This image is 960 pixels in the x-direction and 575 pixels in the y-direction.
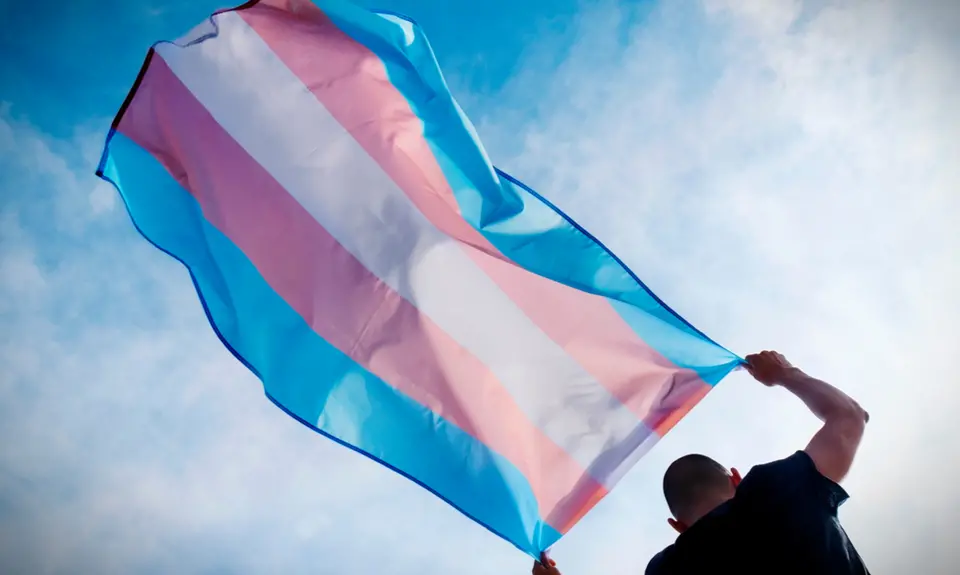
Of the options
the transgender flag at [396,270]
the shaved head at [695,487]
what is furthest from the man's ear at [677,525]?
the transgender flag at [396,270]

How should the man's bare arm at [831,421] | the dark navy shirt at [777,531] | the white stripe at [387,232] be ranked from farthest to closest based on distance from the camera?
the white stripe at [387,232] → the man's bare arm at [831,421] → the dark navy shirt at [777,531]

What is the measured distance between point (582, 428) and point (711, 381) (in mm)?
1005

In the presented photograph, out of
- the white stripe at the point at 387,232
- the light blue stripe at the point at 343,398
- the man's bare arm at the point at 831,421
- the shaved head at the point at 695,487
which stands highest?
the man's bare arm at the point at 831,421

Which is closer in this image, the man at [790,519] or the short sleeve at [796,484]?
the man at [790,519]

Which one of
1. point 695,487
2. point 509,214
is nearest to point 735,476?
point 695,487

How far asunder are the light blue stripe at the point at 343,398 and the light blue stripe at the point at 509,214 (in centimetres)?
144

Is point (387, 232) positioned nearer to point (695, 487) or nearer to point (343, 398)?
point (343, 398)

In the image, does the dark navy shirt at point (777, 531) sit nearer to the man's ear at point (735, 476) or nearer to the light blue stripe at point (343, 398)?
the man's ear at point (735, 476)

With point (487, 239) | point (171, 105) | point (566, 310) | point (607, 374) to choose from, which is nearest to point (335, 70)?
point (171, 105)

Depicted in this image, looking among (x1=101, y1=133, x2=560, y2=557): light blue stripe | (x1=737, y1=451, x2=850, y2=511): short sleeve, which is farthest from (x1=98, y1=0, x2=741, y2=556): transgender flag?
(x1=737, y1=451, x2=850, y2=511): short sleeve

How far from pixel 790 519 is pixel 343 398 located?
296cm

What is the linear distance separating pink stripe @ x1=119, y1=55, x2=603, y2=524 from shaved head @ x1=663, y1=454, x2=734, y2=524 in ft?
4.41

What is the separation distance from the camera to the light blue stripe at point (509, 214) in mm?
4469

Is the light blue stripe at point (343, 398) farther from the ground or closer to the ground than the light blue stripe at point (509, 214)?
closer to the ground
